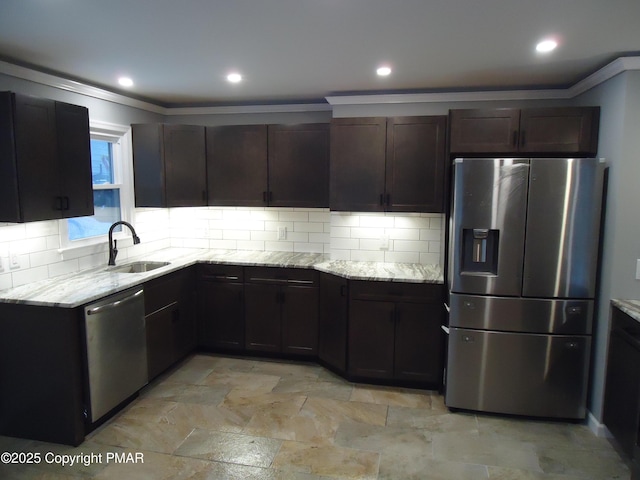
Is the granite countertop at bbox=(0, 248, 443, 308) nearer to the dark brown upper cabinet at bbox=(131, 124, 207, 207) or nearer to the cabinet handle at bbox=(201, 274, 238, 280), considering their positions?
the cabinet handle at bbox=(201, 274, 238, 280)

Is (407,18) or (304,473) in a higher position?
(407,18)

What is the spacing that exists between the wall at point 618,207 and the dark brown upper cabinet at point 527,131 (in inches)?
4.9

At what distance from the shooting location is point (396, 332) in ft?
11.4

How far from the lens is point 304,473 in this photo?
2475 mm

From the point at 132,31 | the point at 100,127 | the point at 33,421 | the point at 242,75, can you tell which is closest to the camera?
the point at 132,31

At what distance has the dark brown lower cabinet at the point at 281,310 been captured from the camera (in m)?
3.88

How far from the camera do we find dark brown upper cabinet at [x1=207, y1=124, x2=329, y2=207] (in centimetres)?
398

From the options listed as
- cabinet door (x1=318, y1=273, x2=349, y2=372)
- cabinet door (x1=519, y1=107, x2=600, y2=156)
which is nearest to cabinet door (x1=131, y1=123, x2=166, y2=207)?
cabinet door (x1=318, y1=273, x2=349, y2=372)

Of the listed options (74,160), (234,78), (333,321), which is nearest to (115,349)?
(74,160)

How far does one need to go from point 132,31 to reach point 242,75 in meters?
1.03

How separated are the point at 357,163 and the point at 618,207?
1.89m

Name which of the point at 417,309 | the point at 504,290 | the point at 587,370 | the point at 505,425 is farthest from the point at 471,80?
the point at 505,425

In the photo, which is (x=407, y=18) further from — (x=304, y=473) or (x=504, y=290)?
(x=304, y=473)

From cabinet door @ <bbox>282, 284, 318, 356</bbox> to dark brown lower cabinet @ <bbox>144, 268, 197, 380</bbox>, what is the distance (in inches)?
34.6
